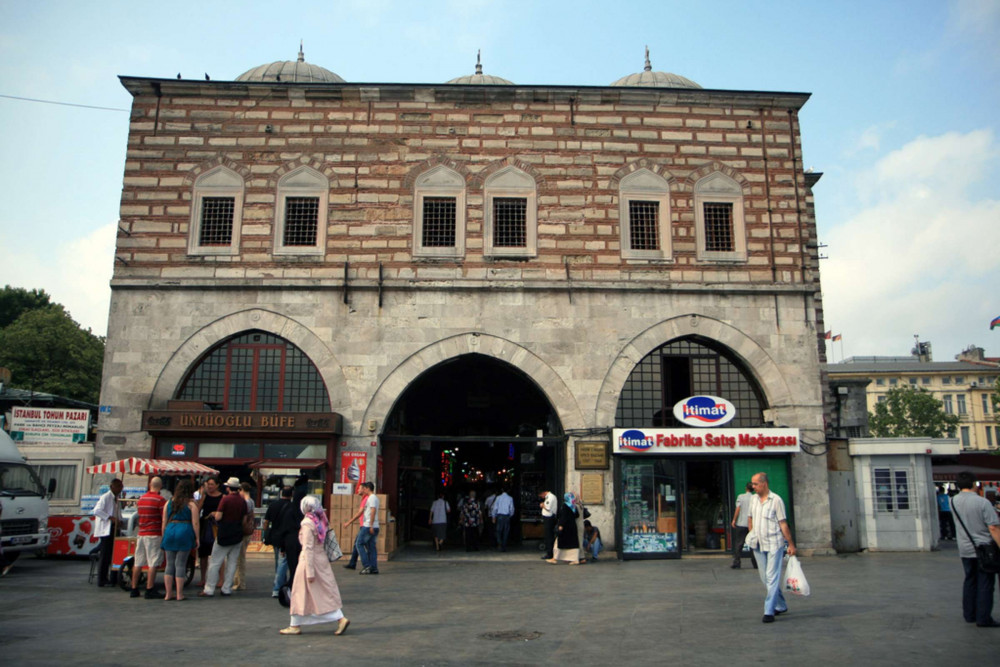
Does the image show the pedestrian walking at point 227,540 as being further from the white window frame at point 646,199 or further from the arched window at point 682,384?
the white window frame at point 646,199

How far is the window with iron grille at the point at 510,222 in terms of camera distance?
57.6 ft

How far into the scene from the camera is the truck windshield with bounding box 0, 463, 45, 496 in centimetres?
1418

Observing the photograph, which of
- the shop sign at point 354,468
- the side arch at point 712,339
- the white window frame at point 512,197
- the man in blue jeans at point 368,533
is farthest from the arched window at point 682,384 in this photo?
the man in blue jeans at point 368,533

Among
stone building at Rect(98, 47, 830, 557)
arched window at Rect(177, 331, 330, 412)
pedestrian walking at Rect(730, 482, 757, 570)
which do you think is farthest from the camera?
arched window at Rect(177, 331, 330, 412)

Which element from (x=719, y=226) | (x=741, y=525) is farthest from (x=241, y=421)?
(x=719, y=226)

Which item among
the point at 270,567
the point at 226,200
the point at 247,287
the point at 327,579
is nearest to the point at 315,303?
the point at 247,287

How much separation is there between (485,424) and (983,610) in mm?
17160

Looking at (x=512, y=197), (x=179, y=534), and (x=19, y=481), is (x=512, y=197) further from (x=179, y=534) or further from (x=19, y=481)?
(x=19, y=481)

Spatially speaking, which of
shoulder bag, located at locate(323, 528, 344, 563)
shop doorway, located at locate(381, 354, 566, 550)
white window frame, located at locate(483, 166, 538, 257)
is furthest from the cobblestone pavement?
white window frame, located at locate(483, 166, 538, 257)

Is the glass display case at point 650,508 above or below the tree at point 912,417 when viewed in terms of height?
below

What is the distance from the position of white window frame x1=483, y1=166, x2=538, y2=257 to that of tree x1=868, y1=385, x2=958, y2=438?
58.4 metres

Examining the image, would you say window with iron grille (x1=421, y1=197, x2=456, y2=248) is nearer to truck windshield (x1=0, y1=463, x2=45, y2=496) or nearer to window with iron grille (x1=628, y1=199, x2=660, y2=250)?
window with iron grille (x1=628, y1=199, x2=660, y2=250)

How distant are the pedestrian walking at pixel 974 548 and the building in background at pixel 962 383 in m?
73.3

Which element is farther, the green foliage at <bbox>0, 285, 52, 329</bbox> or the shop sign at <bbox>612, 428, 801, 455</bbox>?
the green foliage at <bbox>0, 285, 52, 329</bbox>
